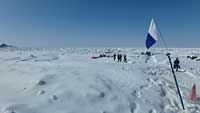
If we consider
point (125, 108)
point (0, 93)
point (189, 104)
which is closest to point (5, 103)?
point (0, 93)

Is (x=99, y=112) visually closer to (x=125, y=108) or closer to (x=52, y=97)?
(x=125, y=108)

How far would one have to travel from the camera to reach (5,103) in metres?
6.03

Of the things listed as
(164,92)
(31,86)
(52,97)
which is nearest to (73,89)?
(52,97)

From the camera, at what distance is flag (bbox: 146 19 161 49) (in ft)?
25.7

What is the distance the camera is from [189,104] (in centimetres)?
805

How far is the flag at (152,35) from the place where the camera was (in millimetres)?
7832

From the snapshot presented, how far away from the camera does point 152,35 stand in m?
7.91

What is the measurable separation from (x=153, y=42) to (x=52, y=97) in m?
4.51

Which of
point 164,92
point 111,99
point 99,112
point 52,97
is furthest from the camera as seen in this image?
point 164,92

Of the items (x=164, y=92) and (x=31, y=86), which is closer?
(x=31, y=86)

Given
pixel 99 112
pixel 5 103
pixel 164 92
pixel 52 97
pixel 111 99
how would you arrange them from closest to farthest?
pixel 5 103 → pixel 99 112 → pixel 52 97 → pixel 111 99 → pixel 164 92

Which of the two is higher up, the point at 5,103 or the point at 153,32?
the point at 153,32

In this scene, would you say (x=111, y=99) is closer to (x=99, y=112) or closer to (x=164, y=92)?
(x=99, y=112)

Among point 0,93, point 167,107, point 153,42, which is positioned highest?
point 153,42
